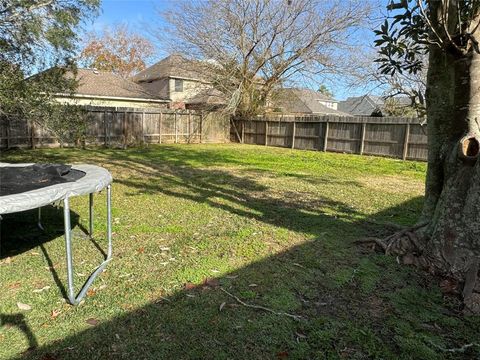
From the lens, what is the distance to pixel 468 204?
2947 mm

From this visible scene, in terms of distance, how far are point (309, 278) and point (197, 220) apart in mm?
1991

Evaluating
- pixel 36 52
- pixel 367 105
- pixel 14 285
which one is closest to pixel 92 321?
pixel 14 285

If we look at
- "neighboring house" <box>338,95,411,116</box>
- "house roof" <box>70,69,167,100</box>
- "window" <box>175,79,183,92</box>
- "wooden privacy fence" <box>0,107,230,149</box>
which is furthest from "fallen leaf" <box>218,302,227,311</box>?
"window" <box>175,79,183,92</box>

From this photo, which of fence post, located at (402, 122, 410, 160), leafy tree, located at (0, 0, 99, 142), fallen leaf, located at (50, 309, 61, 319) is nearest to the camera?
fallen leaf, located at (50, 309, 61, 319)

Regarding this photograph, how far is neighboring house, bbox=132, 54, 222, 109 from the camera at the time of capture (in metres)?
19.9

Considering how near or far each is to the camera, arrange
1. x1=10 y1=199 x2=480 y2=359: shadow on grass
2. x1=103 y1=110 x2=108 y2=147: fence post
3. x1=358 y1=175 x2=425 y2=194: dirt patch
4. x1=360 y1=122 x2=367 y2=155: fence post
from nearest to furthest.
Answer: x1=10 y1=199 x2=480 y2=359: shadow on grass < x1=358 y1=175 x2=425 y2=194: dirt patch < x1=360 y1=122 x2=367 y2=155: fence post < x1=103 y1=110 x2=108 y2=147: fence post

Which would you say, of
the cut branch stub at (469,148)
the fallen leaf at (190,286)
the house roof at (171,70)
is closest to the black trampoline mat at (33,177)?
the fallen leaf at (190,286)

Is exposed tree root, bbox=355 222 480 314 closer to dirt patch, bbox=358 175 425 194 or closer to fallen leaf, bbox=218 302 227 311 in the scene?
fallen leaf, bbox=218 302 227 311

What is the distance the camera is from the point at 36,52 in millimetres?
6730

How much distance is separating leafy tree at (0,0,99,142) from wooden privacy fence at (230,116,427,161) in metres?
10.0

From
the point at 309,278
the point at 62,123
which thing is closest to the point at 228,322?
the point at 309,278

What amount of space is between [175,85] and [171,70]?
107 cm

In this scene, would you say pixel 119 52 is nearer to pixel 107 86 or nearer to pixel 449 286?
pixel 107 86

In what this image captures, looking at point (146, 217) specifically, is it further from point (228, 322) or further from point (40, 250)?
point (228, 322)
